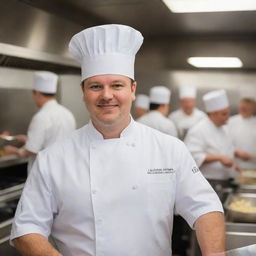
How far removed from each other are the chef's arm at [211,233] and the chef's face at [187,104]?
3.27 meters

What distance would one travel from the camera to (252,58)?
15.0 feet

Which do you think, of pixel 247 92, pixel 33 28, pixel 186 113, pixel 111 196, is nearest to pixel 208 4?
Result: pixel 33 28

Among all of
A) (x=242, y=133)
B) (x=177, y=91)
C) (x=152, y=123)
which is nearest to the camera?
(x=152, y=123)

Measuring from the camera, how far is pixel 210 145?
3438 millimetres

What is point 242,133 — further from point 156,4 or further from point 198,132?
point 156,4

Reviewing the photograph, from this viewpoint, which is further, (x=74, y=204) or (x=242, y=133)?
(x=242, y=133)

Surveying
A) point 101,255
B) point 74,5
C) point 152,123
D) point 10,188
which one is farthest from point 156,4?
point 101,255

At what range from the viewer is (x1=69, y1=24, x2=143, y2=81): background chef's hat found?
1.51 m

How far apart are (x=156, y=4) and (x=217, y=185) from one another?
4.64 ft

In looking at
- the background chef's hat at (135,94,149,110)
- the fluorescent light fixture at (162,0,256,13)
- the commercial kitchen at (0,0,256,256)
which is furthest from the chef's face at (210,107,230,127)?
the background chef's hat at (135,94,149,110)

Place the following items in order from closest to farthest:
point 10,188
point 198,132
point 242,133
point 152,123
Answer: point 10,188 < point 198,132 < point 152,123 < point 242,133

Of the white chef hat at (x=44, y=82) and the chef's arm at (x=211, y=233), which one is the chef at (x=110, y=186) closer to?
the chef's arm at (x=211, y=233)

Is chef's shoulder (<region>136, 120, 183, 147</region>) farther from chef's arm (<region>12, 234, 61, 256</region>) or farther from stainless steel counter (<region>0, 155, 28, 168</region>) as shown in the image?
stainless steel counter (<region>0, 155, 28, 168</region>)

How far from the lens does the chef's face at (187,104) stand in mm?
4707
